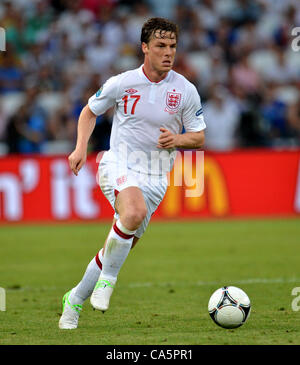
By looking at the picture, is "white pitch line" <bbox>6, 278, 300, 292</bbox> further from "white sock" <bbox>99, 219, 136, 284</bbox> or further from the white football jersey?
"white sock" <bbox>99, 219, 136, 284</bbox>

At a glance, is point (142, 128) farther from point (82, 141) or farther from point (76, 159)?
point (76, 159)

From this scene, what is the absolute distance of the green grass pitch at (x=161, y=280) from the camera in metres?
6.10

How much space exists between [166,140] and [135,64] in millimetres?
11958

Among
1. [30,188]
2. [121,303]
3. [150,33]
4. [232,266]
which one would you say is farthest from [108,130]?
[150,33]

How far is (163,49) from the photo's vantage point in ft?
21.3

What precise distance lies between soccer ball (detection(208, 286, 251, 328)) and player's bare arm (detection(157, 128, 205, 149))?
1.27 m

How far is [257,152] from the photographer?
1552 centimetres

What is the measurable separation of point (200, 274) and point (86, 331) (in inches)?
140

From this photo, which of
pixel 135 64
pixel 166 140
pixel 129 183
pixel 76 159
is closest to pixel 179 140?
pixel 166 140

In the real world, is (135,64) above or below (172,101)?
above

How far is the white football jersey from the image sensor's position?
21.7 feet

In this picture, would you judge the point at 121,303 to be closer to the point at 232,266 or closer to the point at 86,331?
the point at 86,331

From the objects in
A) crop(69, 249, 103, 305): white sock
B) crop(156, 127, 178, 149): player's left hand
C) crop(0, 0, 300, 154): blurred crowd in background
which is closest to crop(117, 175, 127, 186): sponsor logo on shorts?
crop(156, 127, 178, 149): player's left hand
